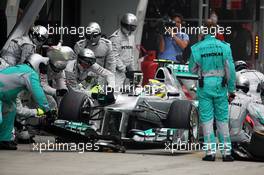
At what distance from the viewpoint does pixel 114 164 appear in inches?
518

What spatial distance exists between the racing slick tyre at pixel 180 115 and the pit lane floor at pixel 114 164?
0.46 metres

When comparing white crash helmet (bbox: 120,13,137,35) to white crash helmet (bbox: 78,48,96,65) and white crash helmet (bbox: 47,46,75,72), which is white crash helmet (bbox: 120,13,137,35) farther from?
white crash helmet (bbox: 47,46,75,72)

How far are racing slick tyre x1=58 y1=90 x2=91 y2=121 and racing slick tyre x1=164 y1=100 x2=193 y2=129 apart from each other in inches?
51.6

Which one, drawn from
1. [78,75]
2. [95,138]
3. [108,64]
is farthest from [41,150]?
[108,64]

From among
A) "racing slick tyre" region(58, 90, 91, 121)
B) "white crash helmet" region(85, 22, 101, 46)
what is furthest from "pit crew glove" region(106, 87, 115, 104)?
"white crash helmet" region(85, 22, 101, 46)

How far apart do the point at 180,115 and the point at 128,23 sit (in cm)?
404

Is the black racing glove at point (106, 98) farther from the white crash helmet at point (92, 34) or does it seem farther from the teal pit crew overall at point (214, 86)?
the white crash helmet at point (92, 34)

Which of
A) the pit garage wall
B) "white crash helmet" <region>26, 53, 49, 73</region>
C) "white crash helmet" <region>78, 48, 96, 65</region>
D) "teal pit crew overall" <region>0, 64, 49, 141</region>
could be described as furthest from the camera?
the pit garage wall

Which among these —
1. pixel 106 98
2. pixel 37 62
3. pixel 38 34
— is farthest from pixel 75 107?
pixel 38 34

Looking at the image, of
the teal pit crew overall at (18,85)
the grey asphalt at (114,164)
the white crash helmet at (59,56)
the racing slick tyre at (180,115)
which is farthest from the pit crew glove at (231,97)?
the teal pit crew overall at (18,85)

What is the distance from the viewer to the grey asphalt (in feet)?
40.7

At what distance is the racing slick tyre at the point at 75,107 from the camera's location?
1445 cm

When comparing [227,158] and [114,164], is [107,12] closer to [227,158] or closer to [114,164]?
[227,158]

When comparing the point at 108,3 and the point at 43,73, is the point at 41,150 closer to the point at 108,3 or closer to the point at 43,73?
the point at 43,73
